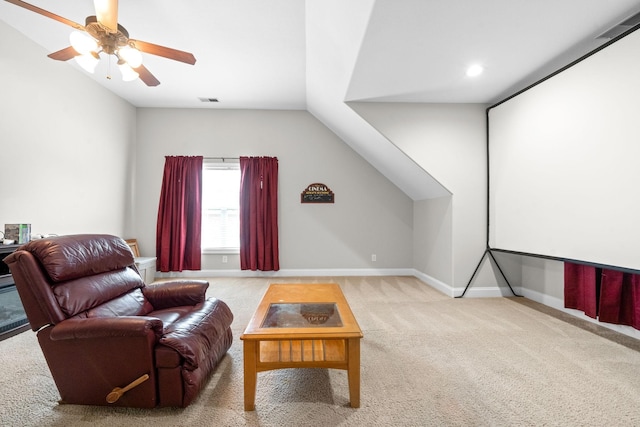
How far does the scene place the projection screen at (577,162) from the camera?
224 cm

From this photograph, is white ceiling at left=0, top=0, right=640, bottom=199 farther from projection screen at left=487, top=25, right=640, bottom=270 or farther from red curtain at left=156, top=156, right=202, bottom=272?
red curtain at left=156, top=156, right=202, bottom=272

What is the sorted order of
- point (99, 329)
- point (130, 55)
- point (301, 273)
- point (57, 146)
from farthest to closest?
point (301, 273), point (57, 146), point (130, 55), point (99, 329)

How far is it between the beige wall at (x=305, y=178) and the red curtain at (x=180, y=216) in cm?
23

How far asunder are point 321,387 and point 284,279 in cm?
320

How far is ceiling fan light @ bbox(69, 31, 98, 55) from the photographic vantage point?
2.09m

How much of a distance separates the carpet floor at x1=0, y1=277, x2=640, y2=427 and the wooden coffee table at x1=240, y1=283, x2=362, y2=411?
7.9 inches

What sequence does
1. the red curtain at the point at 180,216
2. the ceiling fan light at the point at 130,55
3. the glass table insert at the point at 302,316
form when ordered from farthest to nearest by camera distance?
the red curtain at the point at 180,216
the ceiling fan light at the point at 130,55
the glass table insert at the point at 302,316

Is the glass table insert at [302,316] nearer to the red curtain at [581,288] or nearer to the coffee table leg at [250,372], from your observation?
the coffee table leg at [250,372]

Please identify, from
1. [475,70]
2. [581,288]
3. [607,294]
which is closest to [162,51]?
[475,70]

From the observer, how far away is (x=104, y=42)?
2232 mm

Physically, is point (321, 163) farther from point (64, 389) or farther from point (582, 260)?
point (64, 389)

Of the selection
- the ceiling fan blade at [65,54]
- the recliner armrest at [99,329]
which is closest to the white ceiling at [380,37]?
the ceiling fan blade at [65,54]

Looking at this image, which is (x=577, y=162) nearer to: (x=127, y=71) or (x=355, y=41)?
(x=355, y=41)

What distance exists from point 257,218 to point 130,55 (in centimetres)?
305
